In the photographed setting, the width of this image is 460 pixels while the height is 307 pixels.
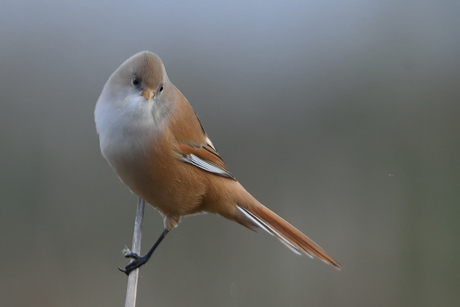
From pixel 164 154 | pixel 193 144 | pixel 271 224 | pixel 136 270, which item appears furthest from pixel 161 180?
pixel 271 224

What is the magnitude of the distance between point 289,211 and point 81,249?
1621 mm

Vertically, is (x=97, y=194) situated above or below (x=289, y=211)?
below

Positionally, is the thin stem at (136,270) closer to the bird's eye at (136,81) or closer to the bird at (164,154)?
the bird at (164,154)

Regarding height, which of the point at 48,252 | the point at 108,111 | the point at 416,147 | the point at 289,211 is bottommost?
the point at 48,252

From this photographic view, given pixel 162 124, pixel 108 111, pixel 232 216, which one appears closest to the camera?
pixel 108 111

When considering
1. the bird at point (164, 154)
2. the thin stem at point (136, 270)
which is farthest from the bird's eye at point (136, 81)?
the thin stem at point (136, 270)

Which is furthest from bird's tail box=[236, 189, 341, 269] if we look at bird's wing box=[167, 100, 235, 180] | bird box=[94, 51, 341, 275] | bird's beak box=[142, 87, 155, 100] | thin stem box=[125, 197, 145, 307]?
bird's beak box=[142, 87, 155, 100]

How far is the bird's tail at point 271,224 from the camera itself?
2.25 m

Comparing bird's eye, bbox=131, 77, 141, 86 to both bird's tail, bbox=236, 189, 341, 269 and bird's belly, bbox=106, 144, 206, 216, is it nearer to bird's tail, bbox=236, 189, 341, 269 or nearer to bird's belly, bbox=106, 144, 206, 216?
bird's belly, bbox=106, 144, 206, 216

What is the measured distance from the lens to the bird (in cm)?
179

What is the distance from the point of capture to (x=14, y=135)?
354 centimetres

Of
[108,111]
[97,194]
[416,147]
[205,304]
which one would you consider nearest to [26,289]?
[97,194]

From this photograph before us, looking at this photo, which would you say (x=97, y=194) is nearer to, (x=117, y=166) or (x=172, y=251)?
(x=172, y=251)

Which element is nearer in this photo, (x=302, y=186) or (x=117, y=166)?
(x=117, y=166)
